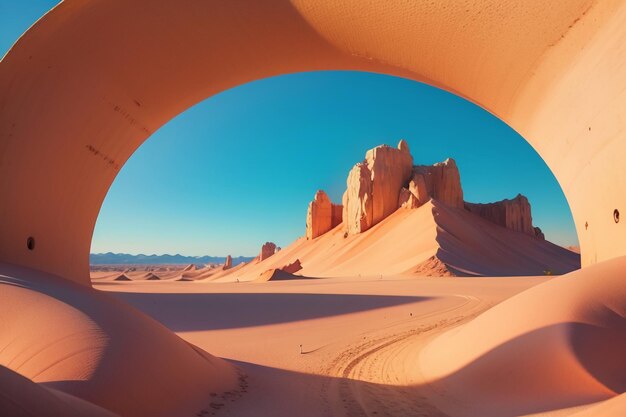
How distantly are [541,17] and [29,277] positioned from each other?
6.47 m

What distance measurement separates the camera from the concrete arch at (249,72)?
4.72 metres

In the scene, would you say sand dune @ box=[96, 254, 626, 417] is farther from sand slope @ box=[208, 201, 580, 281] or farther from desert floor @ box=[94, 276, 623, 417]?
sand slope @ box=[208, 201, 580, 281]

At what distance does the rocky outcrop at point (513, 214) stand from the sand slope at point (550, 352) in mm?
50431

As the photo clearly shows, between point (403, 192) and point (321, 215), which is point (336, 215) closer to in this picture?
point (321, 215)

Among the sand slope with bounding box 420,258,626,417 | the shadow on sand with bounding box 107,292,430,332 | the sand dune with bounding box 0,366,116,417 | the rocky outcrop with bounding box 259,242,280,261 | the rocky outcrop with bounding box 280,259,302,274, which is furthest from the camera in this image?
the rocky outcrop with bounding box 259,242,280,261

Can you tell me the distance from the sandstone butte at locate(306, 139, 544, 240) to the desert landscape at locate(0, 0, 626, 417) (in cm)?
4432

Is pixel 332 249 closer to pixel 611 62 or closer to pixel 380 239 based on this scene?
pixel 380 239

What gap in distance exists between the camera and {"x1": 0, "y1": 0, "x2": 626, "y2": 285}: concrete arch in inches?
186

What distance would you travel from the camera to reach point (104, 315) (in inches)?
165

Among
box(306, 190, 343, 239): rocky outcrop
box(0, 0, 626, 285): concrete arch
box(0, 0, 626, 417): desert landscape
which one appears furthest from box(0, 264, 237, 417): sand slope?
box(306, 190, 343, 239): rocky outcrop

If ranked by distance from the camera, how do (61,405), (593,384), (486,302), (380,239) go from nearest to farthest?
1. (61,405)
2. (593,384)
3. (486,302)
4. (380,239)

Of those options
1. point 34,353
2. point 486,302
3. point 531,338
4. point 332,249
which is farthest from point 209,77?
point 332,249

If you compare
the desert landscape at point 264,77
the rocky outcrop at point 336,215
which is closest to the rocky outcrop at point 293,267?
the rocky outcrop at point 336,215

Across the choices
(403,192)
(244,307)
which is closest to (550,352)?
(244,307)
